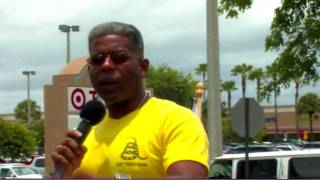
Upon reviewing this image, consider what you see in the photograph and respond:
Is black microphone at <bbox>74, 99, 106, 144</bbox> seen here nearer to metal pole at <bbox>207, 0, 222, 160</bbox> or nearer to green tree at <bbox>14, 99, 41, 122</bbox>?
metal pole at <bbox>207, 0, 222, 160</bbox>

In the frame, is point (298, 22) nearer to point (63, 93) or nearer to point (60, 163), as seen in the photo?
point (63, 93)

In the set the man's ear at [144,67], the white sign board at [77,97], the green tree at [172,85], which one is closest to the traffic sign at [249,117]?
the white sign board at [77,97]

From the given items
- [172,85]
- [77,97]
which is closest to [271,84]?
[77,97]

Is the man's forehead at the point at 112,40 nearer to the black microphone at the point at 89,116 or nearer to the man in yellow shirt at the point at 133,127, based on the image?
the man in yellow shirt at the point at 133,127

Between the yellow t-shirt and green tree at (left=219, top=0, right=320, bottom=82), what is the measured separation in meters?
10.7

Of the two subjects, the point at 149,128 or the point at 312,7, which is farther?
the point at 312,7

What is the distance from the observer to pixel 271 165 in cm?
1141

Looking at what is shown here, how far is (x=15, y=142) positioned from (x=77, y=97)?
3216 centimetres

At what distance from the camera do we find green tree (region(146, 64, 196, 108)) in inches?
2430

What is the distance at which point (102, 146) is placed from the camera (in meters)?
2.87

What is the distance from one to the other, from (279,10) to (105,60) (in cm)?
1106

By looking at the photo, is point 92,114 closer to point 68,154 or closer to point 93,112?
point 93,112

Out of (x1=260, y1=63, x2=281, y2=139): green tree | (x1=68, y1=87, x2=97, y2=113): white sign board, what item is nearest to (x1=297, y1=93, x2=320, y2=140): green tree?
(x1=260, y1=63, x2=281, y2=139): green tree

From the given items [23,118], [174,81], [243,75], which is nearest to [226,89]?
[243,75]
